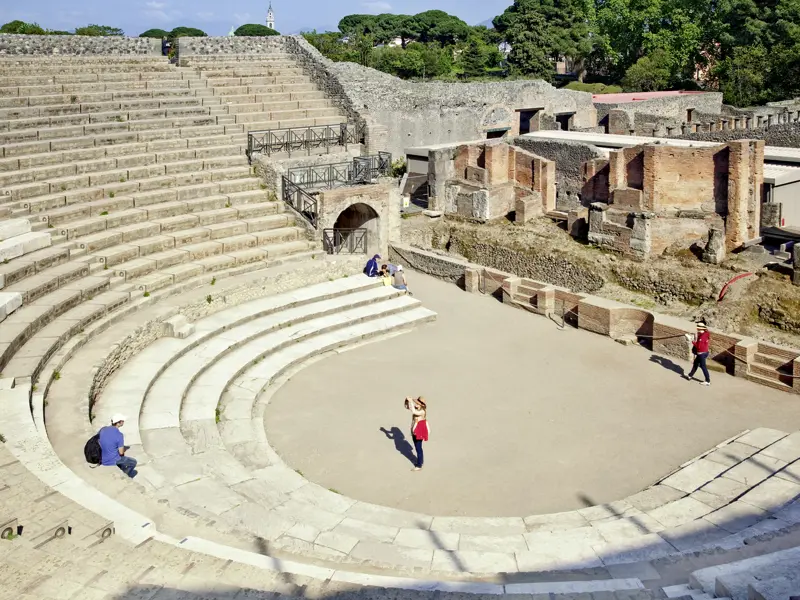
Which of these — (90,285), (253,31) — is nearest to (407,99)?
(90,285)

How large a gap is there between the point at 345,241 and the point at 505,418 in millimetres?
Answer: 7966

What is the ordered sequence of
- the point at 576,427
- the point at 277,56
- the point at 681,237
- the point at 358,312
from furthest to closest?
the point at 277,56 → the point at 681,237 → the point at 358,312 → the point at 576,427

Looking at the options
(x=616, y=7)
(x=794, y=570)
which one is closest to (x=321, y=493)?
(x=794, y=570)

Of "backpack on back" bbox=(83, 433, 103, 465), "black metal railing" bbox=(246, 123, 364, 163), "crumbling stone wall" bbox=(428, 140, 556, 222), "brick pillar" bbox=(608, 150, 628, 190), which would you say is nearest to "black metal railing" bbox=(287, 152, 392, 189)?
"black metal railing" bbox=(246, 123, 364, 163)

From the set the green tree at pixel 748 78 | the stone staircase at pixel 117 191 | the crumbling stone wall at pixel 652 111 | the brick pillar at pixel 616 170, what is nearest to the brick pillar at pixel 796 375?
the stone staircase at pixel 117 191

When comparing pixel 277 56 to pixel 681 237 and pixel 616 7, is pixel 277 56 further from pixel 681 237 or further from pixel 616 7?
pixel 616 7

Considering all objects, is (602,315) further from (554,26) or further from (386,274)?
(554,26)

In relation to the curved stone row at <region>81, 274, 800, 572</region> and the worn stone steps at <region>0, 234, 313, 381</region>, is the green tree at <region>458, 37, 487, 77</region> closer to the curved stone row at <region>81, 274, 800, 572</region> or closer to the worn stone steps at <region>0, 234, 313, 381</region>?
the worn stone steps at <region>0, 234, 313, 381</region>

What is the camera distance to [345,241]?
18547mm

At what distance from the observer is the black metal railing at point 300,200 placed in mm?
17422

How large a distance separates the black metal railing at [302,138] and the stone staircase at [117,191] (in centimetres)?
38

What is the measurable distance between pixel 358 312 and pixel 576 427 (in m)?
5.03

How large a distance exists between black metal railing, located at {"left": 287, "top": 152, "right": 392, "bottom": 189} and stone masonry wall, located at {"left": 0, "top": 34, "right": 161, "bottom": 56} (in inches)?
293

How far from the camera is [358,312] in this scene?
1503 centimetres
